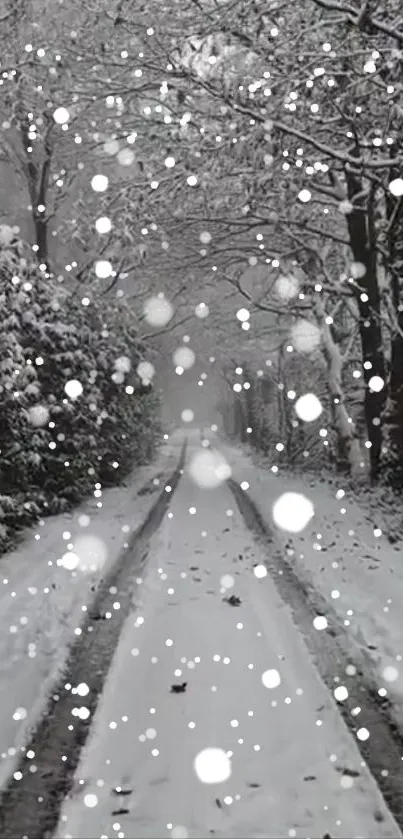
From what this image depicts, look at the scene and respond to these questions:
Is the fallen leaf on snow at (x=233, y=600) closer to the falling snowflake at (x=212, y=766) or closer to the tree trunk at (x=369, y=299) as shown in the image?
the falling snowflake at (x=212, y=766)

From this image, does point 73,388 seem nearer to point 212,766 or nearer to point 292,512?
point 292,512

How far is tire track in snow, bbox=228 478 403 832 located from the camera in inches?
201

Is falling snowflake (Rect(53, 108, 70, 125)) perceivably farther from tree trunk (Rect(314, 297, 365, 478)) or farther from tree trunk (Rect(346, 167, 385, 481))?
tree trunk (Rect(314, 297, 365, 478))

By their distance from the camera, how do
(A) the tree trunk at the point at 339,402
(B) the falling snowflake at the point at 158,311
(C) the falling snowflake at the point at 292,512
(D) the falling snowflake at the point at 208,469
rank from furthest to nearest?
(D) the falling snowflake at the point at 208,469 < (B) the falling snowflake at the point at 158,311 < (A) the tree trunk at the point at 339,402 < (C) the falling snowflake at the point at 292,512

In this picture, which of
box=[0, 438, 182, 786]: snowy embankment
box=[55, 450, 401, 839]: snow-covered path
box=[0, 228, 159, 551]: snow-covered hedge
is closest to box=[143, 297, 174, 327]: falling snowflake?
box=[0, 228, 159, 551]: snow-covered hedge

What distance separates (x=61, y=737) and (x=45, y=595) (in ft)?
15.6

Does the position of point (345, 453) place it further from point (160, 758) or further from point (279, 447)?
point (160, 758)

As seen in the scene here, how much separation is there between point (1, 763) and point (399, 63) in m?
7.51

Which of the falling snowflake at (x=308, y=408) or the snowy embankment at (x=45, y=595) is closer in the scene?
the snowy embankment at (x=45, y=595)

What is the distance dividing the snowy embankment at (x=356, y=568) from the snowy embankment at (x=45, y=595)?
2965mm

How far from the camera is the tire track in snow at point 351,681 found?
5117 millimetres

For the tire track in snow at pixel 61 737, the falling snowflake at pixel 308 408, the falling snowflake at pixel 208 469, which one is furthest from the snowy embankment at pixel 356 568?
the falling snowflake at pixel 308 408

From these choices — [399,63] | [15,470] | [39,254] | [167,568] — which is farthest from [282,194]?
[39,254]

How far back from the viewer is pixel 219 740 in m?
5.61
